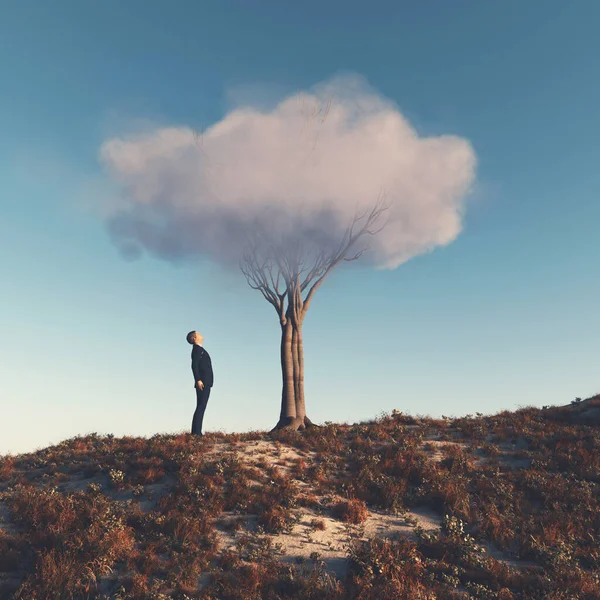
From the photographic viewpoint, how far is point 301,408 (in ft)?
80.7

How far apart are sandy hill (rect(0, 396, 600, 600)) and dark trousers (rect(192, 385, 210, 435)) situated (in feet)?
1.68

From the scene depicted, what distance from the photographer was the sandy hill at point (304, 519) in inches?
Result: 338

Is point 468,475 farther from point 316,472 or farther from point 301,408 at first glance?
point 301,408

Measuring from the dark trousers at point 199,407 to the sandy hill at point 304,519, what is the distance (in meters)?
0.51

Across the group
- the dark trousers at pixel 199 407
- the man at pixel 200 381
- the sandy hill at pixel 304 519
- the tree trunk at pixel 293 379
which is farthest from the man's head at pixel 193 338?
the tree trunk at pixel 293 379

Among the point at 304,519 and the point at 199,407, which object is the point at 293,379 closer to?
the point at 199,407

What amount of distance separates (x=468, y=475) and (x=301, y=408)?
462 inches

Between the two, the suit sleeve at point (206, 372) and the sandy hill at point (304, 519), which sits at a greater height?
the suit sleeve at point (206, 372)

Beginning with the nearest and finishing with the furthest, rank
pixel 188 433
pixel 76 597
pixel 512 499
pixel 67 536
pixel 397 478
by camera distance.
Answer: pixel 76 597, pixel 67 536, pixel 512 499, pixel 397 478, pixel 188 433

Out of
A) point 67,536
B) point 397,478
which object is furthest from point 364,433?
point 67,536

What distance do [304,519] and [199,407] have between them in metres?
7.07

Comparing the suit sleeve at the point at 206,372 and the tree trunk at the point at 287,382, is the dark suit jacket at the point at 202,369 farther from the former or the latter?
the tree trunk at the point at 287,382

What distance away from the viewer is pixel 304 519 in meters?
11.0

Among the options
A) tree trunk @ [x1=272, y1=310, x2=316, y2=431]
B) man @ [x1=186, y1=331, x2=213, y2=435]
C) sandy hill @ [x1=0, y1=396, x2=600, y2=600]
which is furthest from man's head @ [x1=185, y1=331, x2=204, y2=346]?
tree trunk @ [x1=272, y1=310, x2=316, y2=431]
